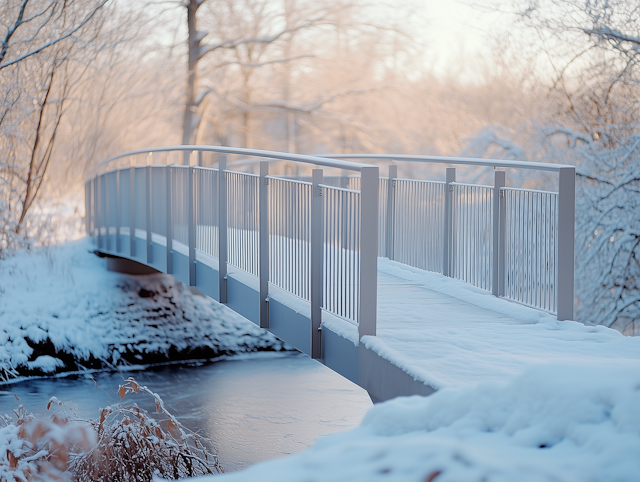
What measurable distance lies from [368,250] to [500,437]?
7.27ft

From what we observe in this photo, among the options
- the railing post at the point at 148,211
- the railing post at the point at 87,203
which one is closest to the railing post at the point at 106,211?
the railing post at the point at 87,203

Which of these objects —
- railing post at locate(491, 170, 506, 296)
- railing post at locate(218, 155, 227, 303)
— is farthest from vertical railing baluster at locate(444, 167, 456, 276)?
railing post at locate(218, 155, 227, 303)

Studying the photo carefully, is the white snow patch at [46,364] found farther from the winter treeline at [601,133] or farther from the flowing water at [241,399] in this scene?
the winter treeline at [601,133]

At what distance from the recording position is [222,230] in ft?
25.7

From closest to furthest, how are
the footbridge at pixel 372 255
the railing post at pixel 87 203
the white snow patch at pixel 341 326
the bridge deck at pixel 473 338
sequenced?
1. the bridge deck at pixel 473 338
2. the footbridge at pixel 372 255
3. the white snow patch at pixel 341 326
4. the railing post at pixel 87 203

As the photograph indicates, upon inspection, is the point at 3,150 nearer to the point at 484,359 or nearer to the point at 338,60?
the point at 338,60

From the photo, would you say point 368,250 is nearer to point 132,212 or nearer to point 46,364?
point 132,212

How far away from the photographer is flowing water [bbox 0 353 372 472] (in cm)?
878

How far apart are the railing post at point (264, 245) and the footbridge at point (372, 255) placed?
12mm

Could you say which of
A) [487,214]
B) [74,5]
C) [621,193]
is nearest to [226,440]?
[487,214]

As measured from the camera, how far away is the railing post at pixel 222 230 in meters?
7.77

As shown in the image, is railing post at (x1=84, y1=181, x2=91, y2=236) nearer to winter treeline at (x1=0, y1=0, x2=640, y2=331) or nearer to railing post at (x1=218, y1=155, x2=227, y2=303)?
winter treeline at (x1=0, y1=0, x2=640, y2=331)

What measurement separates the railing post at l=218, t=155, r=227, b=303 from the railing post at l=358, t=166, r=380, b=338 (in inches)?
119

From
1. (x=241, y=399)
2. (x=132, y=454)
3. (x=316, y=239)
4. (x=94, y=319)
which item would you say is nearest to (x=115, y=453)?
(x=132, y=454)
